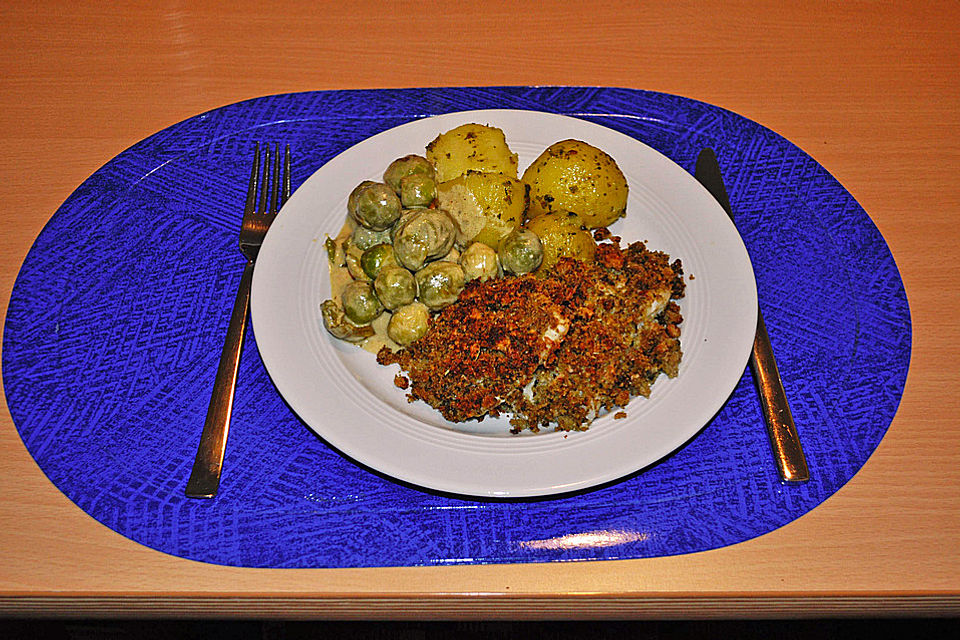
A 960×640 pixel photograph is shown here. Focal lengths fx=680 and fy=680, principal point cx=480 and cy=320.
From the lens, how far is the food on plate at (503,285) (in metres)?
1.52

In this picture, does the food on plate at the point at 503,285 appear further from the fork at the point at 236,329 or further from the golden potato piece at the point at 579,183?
the fork at the point at 236,329

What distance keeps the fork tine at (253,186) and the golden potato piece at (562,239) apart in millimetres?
814

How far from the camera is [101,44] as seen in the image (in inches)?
97.7

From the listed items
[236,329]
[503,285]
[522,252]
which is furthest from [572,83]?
[236,329]

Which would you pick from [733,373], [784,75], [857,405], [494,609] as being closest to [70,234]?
[494,609]

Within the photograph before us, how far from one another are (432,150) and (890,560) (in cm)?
148

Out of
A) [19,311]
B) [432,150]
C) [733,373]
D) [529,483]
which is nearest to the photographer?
[529,483]

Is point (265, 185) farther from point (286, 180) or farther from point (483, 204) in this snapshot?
point (483, 204)

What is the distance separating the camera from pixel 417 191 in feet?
5.87

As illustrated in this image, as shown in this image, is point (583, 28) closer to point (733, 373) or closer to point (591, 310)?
point (591, 310)

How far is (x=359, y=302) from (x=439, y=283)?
0.20 metres

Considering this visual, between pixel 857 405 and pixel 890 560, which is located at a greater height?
pixel 857 405

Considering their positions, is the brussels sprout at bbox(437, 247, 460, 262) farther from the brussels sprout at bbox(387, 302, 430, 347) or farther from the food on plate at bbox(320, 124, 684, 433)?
the brussels sprout at bbox(387, 302, 430, 347)

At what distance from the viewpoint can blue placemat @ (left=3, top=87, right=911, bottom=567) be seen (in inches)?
56.2
